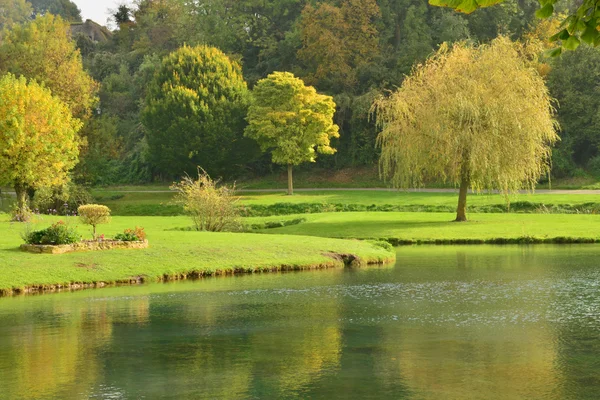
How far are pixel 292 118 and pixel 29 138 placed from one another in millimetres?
24413

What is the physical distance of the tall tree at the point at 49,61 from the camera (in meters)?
67.1

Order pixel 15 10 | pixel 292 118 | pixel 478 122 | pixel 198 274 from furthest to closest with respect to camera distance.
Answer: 1. pixel 15 10
2. pixel 292 118
3. pixel 478 122
4. pixel 198 274

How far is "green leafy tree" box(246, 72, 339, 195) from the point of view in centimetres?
6881

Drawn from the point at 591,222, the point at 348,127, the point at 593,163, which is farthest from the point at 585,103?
the point at 591,222

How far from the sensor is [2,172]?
164 ft

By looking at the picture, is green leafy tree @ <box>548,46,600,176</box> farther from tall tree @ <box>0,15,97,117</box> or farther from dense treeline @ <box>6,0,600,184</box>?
tall tree @ <box>0,15,97,117</box>

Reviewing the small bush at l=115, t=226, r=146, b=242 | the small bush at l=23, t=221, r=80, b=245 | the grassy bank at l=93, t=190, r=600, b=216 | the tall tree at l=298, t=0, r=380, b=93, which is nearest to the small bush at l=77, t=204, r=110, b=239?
the small bush at l=115, t=226, r=146, b=242

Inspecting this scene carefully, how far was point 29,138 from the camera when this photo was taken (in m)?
50.1

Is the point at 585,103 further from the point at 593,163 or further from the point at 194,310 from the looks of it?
the point at 194,310

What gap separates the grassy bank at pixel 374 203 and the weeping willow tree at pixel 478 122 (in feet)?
32.9

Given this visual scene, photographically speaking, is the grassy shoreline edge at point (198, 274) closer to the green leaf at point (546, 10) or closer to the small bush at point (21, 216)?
the small bush at point (21, 216)

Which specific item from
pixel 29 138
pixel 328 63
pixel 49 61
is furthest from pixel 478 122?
pixel 328 63

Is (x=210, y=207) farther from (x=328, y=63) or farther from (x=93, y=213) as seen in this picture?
(x=328, y=63)

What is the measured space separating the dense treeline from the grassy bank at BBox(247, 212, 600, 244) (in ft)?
75.7
